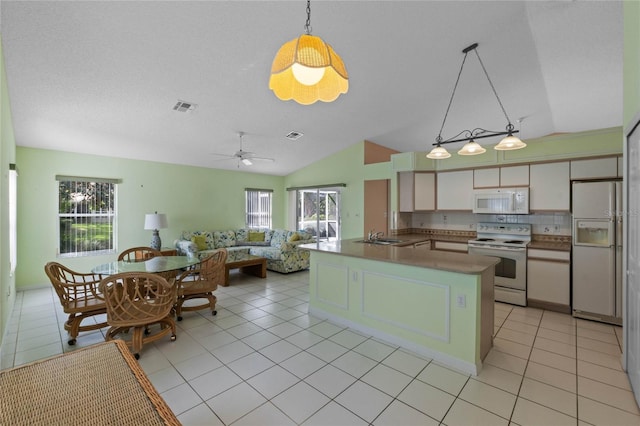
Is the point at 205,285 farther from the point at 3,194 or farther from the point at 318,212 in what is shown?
the point at 318,212

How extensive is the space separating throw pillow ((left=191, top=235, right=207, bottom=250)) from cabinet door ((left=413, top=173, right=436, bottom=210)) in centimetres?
446

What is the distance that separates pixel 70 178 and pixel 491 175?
726cm

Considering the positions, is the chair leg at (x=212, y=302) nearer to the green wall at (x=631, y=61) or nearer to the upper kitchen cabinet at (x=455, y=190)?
the upper kitchen cabinet at (x=455, y=190)

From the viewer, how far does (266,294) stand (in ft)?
15.1

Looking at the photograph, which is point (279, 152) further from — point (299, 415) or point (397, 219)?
point (299, 415)

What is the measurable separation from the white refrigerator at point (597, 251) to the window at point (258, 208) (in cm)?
646

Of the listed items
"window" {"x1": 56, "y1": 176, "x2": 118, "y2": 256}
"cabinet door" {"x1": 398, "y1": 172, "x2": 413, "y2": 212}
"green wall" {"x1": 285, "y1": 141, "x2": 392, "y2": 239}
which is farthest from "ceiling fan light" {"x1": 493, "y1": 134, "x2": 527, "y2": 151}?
"window" {"x1": 56, "y1": 176, "x2": 118, "y2": 256}

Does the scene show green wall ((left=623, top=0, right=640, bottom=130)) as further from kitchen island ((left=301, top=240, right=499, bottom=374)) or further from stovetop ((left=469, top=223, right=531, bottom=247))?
stovetop ((left=469, top=223, right=531, bottom=247))

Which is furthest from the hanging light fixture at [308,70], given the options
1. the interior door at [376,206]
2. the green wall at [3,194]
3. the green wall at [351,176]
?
the interior door at [376,206]

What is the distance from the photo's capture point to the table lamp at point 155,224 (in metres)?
5.52

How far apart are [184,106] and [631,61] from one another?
15.1 feet

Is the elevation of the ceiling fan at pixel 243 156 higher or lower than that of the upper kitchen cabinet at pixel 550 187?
higher

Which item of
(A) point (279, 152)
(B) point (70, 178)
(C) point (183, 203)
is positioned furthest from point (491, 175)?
(B) point (70, 178)

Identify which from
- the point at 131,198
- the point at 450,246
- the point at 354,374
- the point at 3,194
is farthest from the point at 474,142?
the point at 131,198
